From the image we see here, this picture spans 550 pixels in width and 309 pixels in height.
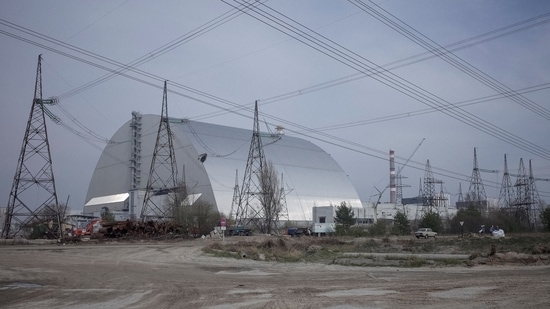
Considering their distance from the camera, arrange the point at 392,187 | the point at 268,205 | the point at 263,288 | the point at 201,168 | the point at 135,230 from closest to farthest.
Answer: the point at 263,288 < the point at 135,230 < the point at 268,205 < the point at 201,168 < the point at 392,187

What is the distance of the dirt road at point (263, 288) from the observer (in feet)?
44.5

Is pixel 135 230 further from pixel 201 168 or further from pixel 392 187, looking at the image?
pixel 392 187

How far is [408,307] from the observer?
41.8ft

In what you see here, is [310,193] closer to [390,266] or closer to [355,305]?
[390,266]

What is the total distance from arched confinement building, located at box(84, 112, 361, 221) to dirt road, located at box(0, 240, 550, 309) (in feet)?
252

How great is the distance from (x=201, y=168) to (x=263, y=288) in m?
86.9

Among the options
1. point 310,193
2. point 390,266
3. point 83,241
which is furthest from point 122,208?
point 390,266

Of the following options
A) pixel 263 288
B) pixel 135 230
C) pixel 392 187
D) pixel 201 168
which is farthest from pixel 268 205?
Result: pixel 392 187

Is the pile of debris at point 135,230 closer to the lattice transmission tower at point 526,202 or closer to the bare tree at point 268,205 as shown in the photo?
the bare tree at point 268,205

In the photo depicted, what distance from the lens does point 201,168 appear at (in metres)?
103

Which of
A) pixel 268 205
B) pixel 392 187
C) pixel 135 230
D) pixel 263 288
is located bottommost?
pixel 263 288

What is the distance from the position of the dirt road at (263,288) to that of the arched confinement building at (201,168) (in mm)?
76665

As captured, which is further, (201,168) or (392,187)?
(392,187)

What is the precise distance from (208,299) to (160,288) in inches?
126
